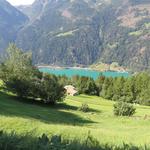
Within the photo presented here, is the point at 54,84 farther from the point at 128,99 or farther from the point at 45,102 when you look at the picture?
the point at 128,99

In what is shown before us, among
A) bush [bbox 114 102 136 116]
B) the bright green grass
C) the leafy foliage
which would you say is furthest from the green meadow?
the leafy foliage

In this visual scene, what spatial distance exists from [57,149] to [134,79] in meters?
108

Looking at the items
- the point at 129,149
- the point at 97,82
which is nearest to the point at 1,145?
the point at 129,149

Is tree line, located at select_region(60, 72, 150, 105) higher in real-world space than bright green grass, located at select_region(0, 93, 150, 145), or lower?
higher

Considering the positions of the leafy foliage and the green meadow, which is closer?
the green meadow

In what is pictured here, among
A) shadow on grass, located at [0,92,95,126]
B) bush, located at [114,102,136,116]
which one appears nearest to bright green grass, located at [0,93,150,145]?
shadow on grass, located at [0,92,95,126]

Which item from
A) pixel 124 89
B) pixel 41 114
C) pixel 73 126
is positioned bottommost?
pixel 41 114

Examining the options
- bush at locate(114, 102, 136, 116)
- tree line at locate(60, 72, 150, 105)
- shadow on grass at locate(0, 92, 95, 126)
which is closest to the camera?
shadow on grass at locate(0, 92, 95, 126)

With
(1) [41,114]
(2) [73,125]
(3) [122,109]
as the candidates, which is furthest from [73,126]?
(3) [122,109]

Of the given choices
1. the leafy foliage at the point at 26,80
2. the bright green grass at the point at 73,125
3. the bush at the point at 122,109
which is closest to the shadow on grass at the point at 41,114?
the bright green grass at the point at 73,125

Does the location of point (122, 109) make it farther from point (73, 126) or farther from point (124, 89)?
point (124, 89)

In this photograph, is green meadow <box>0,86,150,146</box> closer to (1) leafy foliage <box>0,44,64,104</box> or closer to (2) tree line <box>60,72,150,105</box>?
(1) leafy foliage <box>0,44,64,104</box>

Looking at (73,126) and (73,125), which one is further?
(73,125)

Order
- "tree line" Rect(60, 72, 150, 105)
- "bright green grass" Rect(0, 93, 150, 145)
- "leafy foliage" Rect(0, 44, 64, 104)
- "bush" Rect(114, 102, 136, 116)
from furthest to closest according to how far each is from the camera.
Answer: "tree line" Rect(60, 72, 150, 105)
"leafy foliage" Rect(0, 44, 64, 104)
"bush" Rect(114, 102, 136, 116)
"bright green grass" Rect(0, 93, 150, 145)
